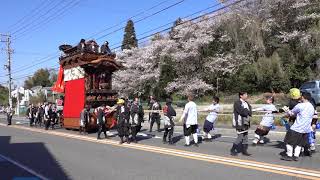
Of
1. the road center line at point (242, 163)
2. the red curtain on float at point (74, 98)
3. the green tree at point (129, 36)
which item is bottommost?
the road center line at point (242, 163)

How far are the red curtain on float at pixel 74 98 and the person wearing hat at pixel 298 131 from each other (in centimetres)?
1311

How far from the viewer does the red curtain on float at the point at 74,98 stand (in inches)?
915

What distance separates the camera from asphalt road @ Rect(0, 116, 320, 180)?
402 inches

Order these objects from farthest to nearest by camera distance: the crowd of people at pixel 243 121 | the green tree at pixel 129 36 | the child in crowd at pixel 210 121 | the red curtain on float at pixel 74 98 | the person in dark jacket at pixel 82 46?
the green tree at pixel 129 36 < the person in dark jacket at pixel 82 46 < the red curtain on float at pixel 74 98 < the child in crowd at pixel 210 121 < the crowd of people at pixel 243 121

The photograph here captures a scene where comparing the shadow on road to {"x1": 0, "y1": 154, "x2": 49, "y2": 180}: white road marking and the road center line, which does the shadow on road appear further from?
the road center line

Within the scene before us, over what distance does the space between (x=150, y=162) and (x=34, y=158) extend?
398 centimetres

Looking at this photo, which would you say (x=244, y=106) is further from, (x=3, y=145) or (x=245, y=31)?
(x=245, y=31)

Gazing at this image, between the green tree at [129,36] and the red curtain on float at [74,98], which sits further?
the green tree at [129,36]

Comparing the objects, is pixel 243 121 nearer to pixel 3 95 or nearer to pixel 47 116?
pixel 47 116

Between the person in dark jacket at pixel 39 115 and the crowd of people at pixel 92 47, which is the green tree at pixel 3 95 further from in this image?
the crowd of people at pixel 92 47

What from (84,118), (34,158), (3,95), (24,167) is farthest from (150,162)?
(3,95)

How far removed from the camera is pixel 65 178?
10359 mm

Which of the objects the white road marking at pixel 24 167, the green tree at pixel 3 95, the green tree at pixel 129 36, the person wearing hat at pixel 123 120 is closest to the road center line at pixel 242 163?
the person wearing hat at pixel 123 120

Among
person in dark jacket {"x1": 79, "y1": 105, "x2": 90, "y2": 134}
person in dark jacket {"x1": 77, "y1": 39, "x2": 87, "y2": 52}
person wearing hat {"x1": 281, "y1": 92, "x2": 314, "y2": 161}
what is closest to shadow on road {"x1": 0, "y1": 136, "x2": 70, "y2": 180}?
person in dark jacket {"x1": 79, "y1": 105, "x2": 90, "y2": 134}
